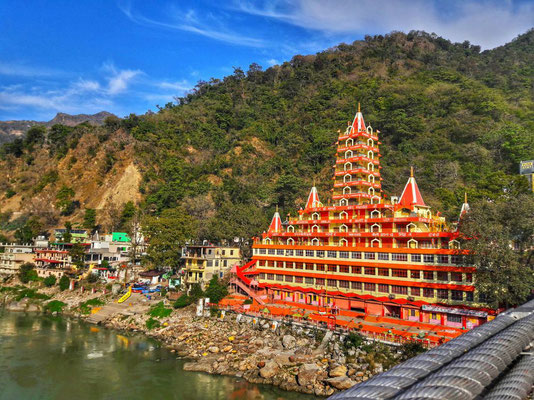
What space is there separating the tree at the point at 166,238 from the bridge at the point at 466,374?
4562 centimetres

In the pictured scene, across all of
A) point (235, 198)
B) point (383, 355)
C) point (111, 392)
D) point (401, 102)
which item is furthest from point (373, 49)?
point (111, 392)

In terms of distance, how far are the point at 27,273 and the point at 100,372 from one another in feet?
145

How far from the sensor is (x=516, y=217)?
106ft

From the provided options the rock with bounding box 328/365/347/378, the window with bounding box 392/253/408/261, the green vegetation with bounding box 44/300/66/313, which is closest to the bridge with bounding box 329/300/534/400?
the rock with bounding box 328/365/347/378

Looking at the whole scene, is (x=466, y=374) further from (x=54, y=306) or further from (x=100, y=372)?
(x=54, y=306)

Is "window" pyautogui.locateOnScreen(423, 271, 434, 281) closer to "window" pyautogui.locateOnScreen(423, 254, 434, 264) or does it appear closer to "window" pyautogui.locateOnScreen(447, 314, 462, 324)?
"window" pyautogui.locateOnScreen(423, 254, 434, 264)

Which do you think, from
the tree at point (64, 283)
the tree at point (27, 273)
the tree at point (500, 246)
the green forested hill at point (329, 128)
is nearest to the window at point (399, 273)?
the tree at point (500, 246)

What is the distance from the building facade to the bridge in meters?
39.7

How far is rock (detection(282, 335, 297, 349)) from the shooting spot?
3375 centimetres

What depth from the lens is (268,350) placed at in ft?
110

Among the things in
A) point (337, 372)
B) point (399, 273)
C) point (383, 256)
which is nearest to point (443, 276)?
point (399, 273)

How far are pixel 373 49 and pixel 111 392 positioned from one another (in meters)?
133

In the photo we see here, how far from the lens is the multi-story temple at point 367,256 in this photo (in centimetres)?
3509

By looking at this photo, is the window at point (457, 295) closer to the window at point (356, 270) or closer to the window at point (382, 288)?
the window at point (382, 288)
